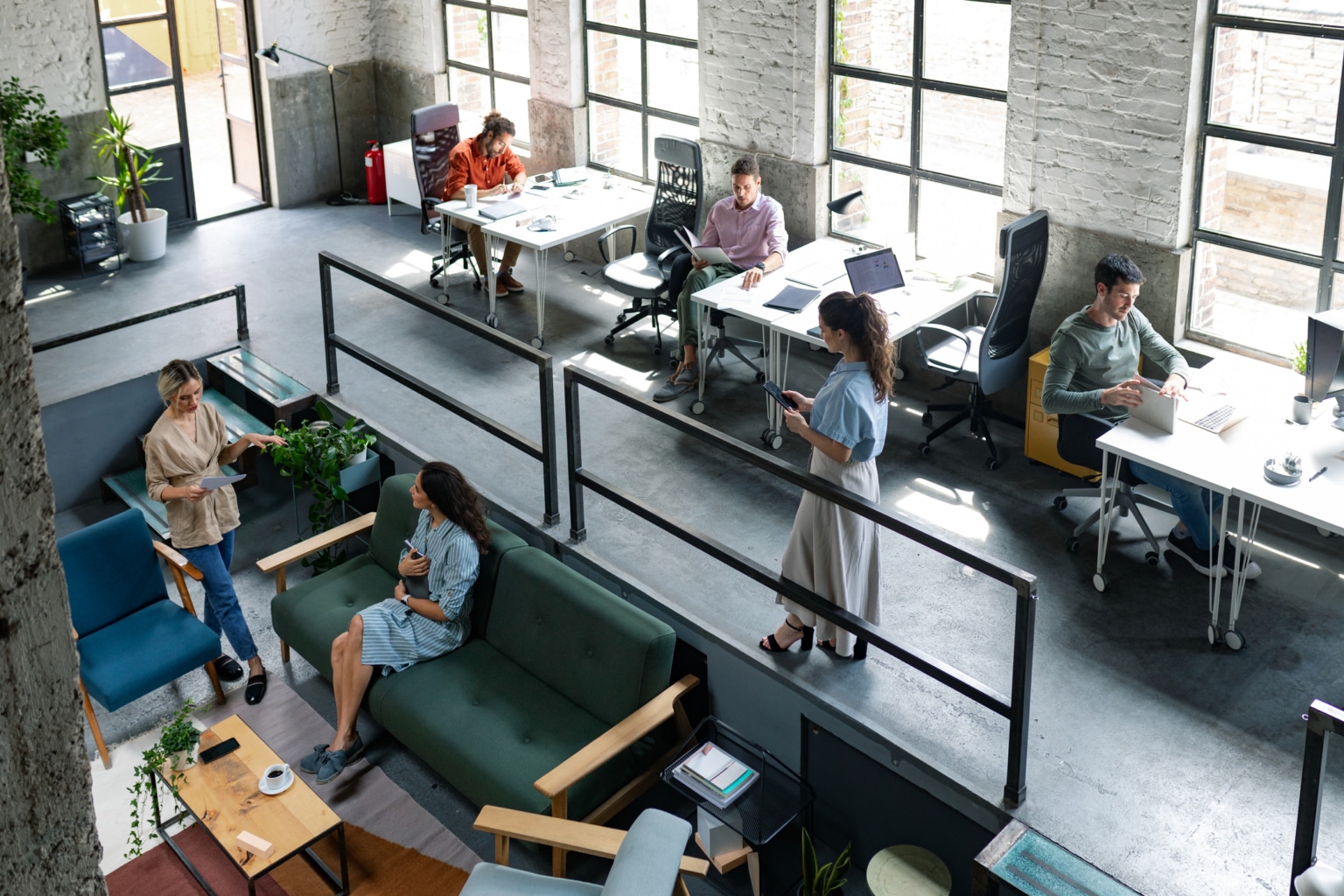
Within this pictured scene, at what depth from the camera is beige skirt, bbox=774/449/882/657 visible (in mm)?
4559

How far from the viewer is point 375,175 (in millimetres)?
10664

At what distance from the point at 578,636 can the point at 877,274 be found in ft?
9.07

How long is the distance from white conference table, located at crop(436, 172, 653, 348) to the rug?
3.39m

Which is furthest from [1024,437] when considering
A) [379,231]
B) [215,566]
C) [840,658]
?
[379,231]

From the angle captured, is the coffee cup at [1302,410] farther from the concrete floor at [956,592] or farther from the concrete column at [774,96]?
the concrete column at [774,96]

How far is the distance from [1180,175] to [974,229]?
134cm

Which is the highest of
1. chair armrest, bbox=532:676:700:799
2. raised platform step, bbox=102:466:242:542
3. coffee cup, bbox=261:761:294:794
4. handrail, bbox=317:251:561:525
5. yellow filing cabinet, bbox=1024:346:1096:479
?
handrail, bbox=317:251:561:525

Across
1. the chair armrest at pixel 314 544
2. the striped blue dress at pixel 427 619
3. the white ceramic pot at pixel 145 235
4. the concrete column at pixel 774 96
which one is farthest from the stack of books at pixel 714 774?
the white ceramic pot at pixel 145 235

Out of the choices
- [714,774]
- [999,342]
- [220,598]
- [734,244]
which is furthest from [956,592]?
[220,598]

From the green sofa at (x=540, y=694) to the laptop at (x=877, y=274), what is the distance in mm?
2354

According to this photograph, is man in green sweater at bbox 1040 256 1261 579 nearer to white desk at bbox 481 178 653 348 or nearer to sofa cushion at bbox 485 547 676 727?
sofa cushion at bbox 485 547 676 727

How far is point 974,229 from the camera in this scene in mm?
7246

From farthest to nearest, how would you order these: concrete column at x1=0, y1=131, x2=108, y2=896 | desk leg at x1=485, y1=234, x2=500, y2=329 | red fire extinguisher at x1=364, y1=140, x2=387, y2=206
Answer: red fire extinguisher at x1=364, y1=140, x2=387, y2=206 < desk leg at x1=485, y1=234, x2=500, y2=329 < concrete column at x1=0, y1=131, x2=108, y2=896

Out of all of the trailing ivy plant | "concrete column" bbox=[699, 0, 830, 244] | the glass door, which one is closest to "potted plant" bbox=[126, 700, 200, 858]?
"concrete column" bbox=[699, 0, 830, 244]
